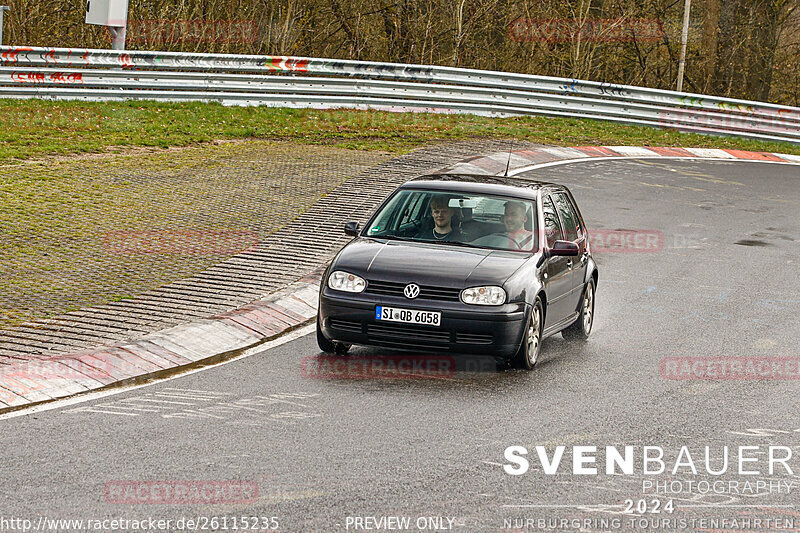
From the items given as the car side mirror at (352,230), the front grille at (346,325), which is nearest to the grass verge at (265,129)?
the car side mirror at (352,230)

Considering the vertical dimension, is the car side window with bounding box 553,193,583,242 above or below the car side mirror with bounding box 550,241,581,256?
above

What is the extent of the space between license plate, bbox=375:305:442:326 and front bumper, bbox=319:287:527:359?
0.03 meters

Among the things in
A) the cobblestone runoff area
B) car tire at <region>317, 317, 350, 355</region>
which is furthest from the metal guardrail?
car tire at <region>317, 317, 350, 355</region>

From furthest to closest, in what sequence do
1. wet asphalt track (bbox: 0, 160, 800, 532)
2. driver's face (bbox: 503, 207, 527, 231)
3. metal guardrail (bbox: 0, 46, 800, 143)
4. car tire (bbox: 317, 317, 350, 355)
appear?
metal guardrail (bbox: 0, 46, 800, 143)
driver's face (bbox: 503, 207, 527, 231)
car tire (bbox: 317, 317, 350, 355)
wet asphalt track (bbox: 0, 160, 800, 532)

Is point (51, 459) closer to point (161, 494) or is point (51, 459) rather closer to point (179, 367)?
point (161, 494)

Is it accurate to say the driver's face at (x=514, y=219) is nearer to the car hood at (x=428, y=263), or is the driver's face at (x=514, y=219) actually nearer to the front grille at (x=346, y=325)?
the car hood at (x=428, y=263)

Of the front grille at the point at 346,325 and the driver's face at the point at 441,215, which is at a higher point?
the driver's face at the point at 441,215

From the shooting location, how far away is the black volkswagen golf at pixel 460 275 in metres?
9.13

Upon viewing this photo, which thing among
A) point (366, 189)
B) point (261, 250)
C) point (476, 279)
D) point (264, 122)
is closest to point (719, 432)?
point (476, 279)

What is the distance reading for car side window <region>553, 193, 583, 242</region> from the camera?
37.0 ft

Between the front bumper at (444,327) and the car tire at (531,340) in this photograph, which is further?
the car tire at (531,340)

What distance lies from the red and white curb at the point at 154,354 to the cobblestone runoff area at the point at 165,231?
0.20 m

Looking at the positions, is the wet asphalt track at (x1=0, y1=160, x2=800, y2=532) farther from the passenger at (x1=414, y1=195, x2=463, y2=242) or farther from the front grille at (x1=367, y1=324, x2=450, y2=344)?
the passenger at (x1=414, y1=195, x2=463, y2=242)

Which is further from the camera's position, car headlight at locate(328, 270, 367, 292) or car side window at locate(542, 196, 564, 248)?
car side window at locate(542, 196, 564, 248)
